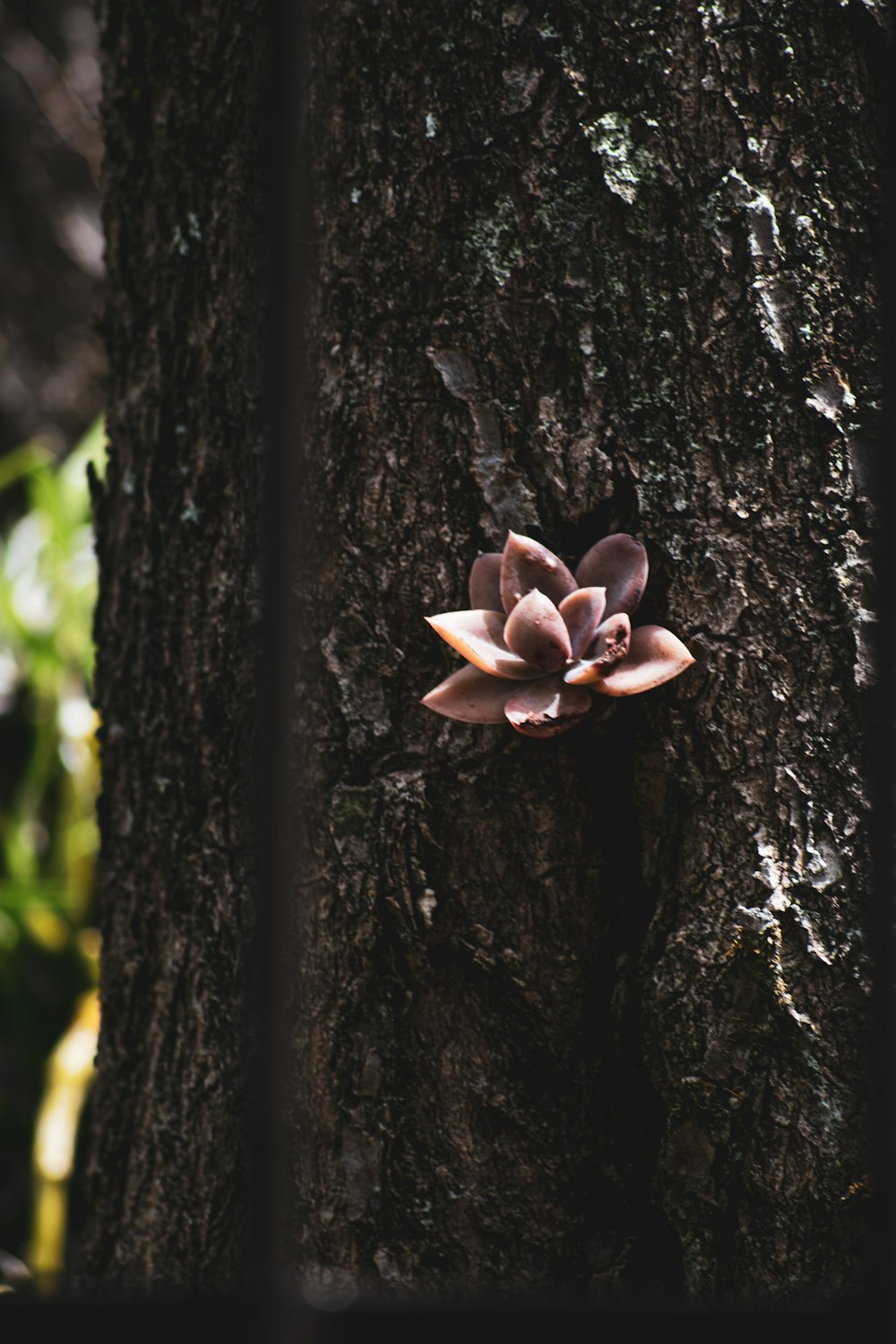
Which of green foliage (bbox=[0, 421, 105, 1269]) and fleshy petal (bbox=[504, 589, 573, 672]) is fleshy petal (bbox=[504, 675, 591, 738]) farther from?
green foliage (bbox=[0, 421, 105, 1269])

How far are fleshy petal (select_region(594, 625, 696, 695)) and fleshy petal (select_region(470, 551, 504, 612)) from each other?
0.08m

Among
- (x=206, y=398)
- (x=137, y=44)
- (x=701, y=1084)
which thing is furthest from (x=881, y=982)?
(x=137, y=44)

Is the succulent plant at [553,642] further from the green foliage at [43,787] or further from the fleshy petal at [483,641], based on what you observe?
the green foliage at [43,787]

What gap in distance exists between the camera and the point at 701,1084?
1.94ft

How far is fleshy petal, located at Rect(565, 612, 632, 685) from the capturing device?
0.57 meters

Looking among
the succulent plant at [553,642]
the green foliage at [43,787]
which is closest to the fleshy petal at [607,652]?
the succulent plant at [553,642]

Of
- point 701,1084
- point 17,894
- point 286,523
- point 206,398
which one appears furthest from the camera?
point 17,894

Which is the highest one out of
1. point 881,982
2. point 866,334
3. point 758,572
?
point 866,334

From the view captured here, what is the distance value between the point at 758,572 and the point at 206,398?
413 millimetres

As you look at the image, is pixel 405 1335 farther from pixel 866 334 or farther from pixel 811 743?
pixel 866 334

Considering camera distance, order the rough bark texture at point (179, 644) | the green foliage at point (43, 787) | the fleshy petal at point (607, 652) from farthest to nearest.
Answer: the green foliage at point (43, 787) → the rough bark texture at point (179, 644) → the fleshy petal at point (607, 652)

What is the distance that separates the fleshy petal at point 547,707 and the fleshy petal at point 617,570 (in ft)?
0.17

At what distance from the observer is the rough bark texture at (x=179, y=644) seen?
72 centimetres

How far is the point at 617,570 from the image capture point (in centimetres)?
60
